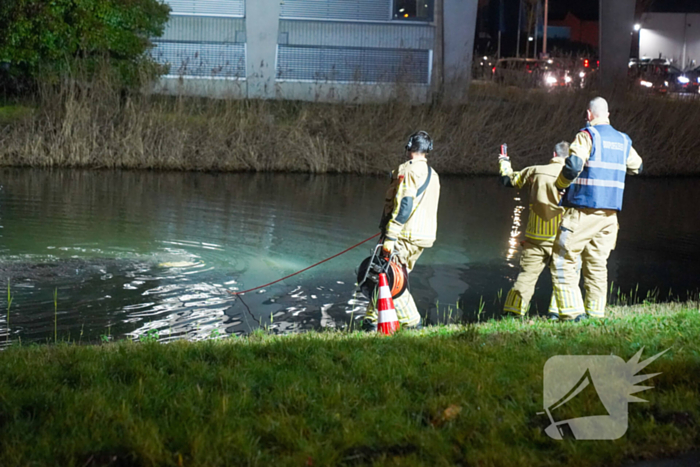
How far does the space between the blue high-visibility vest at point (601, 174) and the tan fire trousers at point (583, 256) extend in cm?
12

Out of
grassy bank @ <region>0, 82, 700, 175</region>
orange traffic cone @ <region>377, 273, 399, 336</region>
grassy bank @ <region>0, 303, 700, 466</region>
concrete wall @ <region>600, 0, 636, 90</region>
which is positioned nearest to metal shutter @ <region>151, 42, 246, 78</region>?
grassy bank @ <region>0, 82, 700, 175</region>

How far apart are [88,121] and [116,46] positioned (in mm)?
4588

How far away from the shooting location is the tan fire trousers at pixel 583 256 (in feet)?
27.0

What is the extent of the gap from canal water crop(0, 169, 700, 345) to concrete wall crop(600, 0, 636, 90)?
1481cm

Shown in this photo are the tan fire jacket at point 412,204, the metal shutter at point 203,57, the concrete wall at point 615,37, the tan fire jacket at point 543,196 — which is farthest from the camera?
the concrete wall at point 615,37

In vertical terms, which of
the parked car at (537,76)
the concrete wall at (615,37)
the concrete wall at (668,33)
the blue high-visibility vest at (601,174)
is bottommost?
the blue high-visibility vest at (601,174)

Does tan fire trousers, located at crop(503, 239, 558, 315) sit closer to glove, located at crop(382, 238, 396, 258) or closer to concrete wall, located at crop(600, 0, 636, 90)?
glove, located at crop(382, 238, 396, 258)

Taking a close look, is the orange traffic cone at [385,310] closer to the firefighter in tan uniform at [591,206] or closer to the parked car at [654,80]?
the firefighter in tan uniform at [591,206]

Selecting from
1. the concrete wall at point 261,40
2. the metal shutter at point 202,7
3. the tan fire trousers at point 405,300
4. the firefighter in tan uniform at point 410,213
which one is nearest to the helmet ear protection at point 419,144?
the firefighter in tan uniform at point 410,213

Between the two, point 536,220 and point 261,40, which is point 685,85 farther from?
point 536,220

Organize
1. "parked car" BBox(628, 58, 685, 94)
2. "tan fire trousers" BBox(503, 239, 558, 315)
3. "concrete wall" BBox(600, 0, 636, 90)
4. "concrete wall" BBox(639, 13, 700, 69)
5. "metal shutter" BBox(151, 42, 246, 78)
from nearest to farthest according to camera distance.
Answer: "tan fire trousers" BBox(503, 239, 558, 315) < "parked car" BBox(628, 58, 685, 94) < "metal shutter" BBox(151, 42, 246, 78) < "concrete wall" BBox(600, 0, 636, 90) < "concrete wall" BBox(639, 13, 700, 69)

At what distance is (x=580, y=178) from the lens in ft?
26.7

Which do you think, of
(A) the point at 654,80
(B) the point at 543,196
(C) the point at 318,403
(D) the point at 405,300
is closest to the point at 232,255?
(D) the point at 405,300

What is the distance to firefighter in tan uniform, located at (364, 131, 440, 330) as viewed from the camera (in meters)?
7.96
